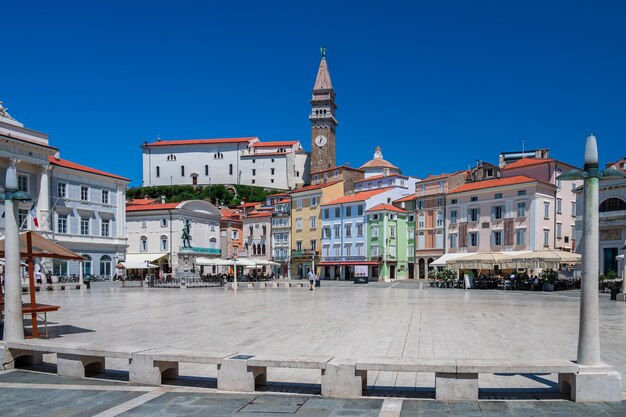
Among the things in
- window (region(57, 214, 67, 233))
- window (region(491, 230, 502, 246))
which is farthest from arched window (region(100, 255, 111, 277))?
window (region(491, 230, 502, 246))

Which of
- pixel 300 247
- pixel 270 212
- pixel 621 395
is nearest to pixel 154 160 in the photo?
pixel 270 212

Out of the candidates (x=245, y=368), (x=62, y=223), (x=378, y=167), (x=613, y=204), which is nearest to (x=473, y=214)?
(x=613, y=204)

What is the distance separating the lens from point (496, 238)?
53.2 meters

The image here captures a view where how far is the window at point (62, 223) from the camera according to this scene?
163 ft

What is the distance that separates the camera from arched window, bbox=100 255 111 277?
178ft

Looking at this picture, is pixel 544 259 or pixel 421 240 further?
pixel 421 240

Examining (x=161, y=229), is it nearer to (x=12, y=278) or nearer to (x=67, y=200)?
(x=67, y=200)

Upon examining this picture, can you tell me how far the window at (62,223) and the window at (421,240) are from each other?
36384 mm

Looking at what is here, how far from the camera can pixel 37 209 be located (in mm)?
47250

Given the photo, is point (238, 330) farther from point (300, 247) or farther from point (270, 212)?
point (270, 212)

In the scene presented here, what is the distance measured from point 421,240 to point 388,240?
158 inches

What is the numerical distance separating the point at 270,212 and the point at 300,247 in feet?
29.0

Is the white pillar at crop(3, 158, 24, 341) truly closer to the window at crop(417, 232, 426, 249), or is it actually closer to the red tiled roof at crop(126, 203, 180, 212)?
the window at crop(417, 232, 426, 249)

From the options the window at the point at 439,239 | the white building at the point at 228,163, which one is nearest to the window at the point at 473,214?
the window at the point at 439,239
